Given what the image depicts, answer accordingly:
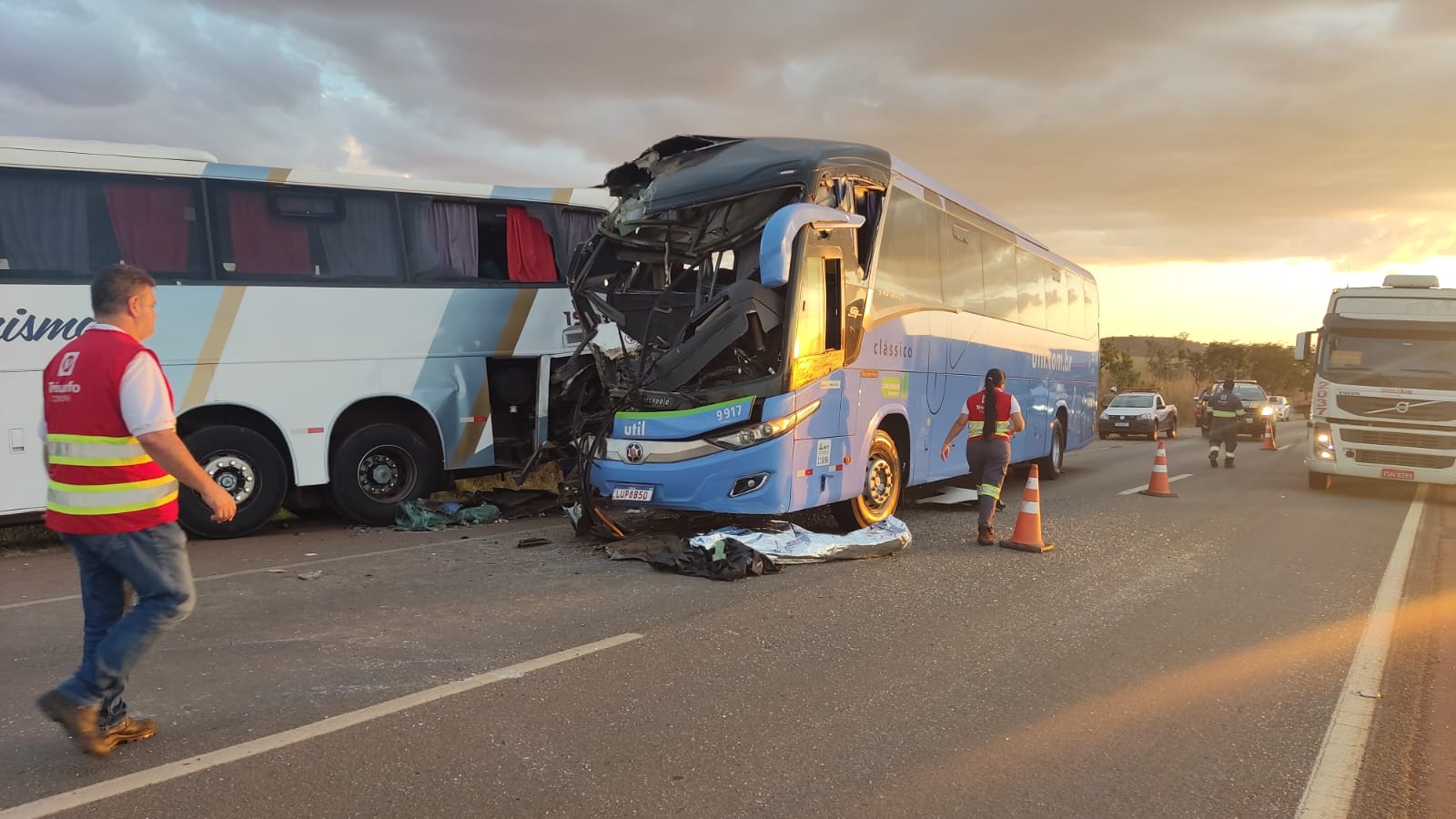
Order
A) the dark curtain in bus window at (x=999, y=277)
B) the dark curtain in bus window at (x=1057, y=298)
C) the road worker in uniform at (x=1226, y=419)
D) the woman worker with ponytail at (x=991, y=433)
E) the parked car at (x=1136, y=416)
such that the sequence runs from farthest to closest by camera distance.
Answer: the parked car at (x=1136, y=416), the road worker in uniform at (x=1226, y=419), the dark curtain in bus window at (x=1057, y=298), the dark curtain in bus window at (x=999, y=277), the woman worker with ponytail at (x=991, y=433)

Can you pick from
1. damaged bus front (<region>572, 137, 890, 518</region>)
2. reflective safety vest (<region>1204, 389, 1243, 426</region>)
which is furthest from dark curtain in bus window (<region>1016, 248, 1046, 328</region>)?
reflective safety vest (<region>1204, 389, 1243, 426</region>)

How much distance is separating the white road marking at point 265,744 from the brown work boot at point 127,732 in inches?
10.0

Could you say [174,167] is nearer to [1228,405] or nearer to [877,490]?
[877,490]

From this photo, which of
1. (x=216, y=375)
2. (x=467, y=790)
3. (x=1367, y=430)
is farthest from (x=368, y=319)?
(x=1367, y=430)

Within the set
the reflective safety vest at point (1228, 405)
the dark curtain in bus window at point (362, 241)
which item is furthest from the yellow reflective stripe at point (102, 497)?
the reflective safety vest at point (1228, 405)

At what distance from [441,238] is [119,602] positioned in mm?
6726

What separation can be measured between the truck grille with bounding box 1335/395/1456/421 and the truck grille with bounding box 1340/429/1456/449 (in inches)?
8.8

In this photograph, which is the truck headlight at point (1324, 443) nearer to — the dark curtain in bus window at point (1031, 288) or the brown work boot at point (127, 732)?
the dark curtain in bus window at point (1031, 288)

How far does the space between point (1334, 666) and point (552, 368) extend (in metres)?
7.78

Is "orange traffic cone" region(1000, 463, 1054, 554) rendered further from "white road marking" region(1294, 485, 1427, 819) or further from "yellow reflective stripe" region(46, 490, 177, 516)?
"yellow reflective stripe" region(46, 490, 177, 516)

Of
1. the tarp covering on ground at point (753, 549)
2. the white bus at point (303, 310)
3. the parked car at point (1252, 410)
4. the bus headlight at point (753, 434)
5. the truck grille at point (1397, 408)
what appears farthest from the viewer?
the parked car at point (1252, 410)

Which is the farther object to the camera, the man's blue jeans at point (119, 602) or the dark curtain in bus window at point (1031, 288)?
the dark curtain in bus window at point (1031, 288)

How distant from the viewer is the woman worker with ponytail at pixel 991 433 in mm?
8438

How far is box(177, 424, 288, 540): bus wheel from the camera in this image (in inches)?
328
